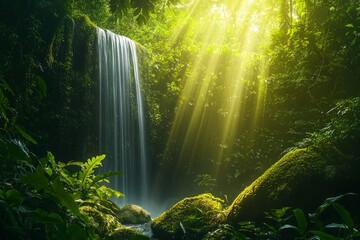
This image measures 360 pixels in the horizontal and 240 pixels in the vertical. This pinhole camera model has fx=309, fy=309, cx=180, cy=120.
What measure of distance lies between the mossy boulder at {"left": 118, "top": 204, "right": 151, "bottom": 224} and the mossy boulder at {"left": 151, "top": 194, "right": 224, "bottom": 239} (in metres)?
1.41

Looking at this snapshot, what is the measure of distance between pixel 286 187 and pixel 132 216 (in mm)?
3820

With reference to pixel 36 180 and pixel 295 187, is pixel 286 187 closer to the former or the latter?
pixel 295 187

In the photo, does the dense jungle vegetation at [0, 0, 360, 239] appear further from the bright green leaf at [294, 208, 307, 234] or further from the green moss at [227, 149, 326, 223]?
the green moss at [227, 149, 326, 223]

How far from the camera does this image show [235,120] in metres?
12.2

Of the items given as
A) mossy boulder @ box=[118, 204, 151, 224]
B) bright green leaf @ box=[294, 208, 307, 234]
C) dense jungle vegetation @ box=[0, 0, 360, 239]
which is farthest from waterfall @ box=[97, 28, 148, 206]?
bright green leaf @ box=[294, 208, 307, 234]

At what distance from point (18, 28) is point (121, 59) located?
521 cm

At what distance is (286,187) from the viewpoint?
4.62 m

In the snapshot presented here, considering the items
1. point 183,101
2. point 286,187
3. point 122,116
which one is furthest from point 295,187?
point 183,101

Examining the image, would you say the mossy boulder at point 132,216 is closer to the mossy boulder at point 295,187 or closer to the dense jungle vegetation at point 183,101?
the dense jungle vegetation at point 183,101

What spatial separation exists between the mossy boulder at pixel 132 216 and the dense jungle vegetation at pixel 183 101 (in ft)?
3.65

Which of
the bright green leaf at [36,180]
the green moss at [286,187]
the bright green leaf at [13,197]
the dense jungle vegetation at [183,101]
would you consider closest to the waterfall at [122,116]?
the dense jungle vegetation at [183,101]

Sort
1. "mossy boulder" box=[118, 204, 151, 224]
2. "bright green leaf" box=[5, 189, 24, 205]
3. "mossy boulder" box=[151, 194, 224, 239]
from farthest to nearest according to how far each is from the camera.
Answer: "mossy boulder" box=[118, 204, 151, 224] → "mossy boulder" box=[151, 194, 224, 239] → "bright green leaf" box=[5, 189, 24, 205]

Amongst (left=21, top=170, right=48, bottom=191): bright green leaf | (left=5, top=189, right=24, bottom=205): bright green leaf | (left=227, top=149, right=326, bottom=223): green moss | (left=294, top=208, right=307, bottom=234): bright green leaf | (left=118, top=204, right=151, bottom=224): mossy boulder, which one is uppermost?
(left=21, top=170, right=48, bottom=191): bright green leaf

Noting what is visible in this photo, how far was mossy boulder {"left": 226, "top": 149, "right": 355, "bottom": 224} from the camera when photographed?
4500 millimetres
